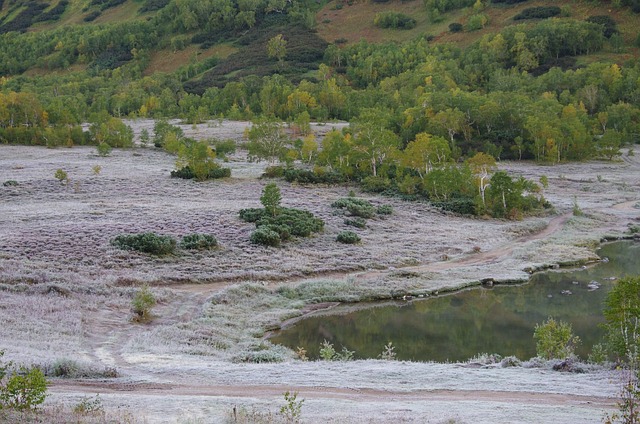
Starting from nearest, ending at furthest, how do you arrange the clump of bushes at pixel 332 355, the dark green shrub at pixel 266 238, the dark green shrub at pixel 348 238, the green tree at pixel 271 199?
the clump of bushes at pixel 332 355 → the dark green shrub at pixel 266 238 → the dark green shrub at pixel 348 238 → the green tree at pixel 271 199

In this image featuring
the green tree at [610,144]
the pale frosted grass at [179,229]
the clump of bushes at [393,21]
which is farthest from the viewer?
the clump of bushes at [393,21]

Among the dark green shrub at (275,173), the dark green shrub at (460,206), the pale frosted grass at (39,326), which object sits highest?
the pale frosted grass at (39,326)

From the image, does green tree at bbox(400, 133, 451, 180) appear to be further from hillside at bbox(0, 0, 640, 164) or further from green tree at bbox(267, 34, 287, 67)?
green tree at bbox(267, 34, 287, 67)

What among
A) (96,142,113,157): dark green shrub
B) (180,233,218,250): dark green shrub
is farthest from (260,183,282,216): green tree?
(96,142,113,157): dark green shrub

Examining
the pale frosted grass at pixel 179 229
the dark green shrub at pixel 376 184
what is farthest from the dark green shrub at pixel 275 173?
the dark green shrub at pixel 376 184

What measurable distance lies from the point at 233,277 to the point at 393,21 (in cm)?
16063

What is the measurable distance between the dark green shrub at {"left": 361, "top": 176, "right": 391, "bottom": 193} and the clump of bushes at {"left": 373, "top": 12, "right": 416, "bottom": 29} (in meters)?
130

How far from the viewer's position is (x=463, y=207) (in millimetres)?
58656

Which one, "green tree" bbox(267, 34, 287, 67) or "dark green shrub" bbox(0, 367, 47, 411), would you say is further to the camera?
"green tree" bbox(267, 34, 287, 67)

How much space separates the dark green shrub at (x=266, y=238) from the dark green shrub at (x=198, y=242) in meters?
2.76

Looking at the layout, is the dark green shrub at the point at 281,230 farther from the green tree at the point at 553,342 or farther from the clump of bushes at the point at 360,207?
the green tree at the point at 553,342

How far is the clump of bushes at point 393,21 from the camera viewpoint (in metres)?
187

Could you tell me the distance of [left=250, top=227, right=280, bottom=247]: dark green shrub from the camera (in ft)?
147

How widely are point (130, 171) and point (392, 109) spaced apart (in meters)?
52.5
